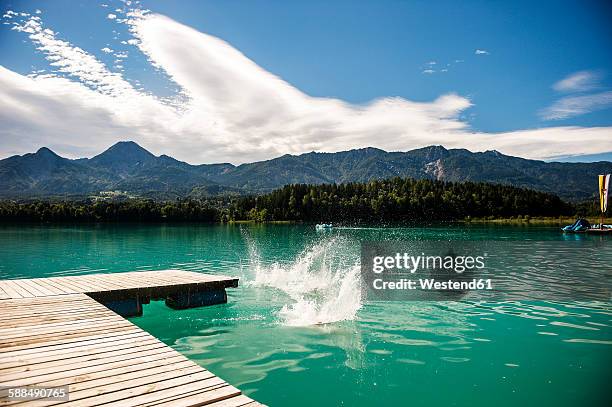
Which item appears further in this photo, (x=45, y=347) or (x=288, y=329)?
(x=288, y=329)

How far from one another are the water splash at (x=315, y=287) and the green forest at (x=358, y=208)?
132668 millimetres

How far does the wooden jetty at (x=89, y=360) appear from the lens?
239 inches

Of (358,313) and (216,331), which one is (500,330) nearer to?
(358,313)

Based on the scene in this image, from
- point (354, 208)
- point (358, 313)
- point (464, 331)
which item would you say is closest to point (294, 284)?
point (358, 313)

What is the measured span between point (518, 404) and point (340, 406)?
3947 millimetres

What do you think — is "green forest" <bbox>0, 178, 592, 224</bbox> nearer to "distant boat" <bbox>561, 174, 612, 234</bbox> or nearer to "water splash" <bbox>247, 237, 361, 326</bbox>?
"distant boat" <bbox>561, 174, 612, 234</bbox>

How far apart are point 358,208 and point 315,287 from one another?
154 meters

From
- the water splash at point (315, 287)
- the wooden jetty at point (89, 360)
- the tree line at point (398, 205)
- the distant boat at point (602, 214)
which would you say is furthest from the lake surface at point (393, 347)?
the tree line at point (398, 205)

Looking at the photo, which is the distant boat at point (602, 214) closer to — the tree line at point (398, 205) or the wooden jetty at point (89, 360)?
the wooden jetty at point (89, 360)

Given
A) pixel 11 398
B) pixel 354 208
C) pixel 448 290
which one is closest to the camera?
pixel 11 398

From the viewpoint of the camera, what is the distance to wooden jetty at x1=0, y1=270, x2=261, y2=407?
6070 millimetres

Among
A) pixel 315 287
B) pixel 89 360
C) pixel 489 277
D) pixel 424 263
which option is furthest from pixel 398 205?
pixel 89 360

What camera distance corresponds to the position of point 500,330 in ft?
50.6

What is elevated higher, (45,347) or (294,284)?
(45,347)
